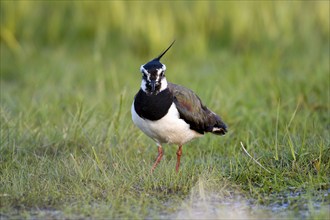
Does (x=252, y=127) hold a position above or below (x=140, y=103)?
below

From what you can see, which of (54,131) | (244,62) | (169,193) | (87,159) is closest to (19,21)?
(244,62)

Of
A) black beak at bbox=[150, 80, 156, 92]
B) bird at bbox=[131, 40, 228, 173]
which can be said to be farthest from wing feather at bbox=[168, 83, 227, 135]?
black beak at bbox=[150, 80, 156, 92]

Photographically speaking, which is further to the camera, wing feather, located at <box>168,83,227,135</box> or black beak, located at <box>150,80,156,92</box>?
wing feather, located at <box>168,83,227,135</box>

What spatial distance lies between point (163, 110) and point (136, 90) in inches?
100

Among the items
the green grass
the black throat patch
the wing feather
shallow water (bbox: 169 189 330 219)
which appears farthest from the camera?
the wing feather

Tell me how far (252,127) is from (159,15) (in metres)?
3.31

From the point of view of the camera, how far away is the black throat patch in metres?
5.28

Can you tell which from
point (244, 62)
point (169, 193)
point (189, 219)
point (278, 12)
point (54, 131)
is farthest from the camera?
point (278, 12)

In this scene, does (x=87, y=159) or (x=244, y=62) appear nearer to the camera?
Result: (x=87, y=159)

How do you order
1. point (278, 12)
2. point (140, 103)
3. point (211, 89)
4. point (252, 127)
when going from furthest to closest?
1. point (278, 12)
2. point (211, 89)
3. point (252, 127)
4. point (140, 103)

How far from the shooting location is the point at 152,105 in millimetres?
5277

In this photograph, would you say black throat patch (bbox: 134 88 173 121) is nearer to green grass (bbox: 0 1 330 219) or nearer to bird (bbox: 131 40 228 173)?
bird (bbox: 131 40 228 173)

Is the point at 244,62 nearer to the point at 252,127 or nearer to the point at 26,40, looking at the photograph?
the point at 252,127

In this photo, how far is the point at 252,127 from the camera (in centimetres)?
663
